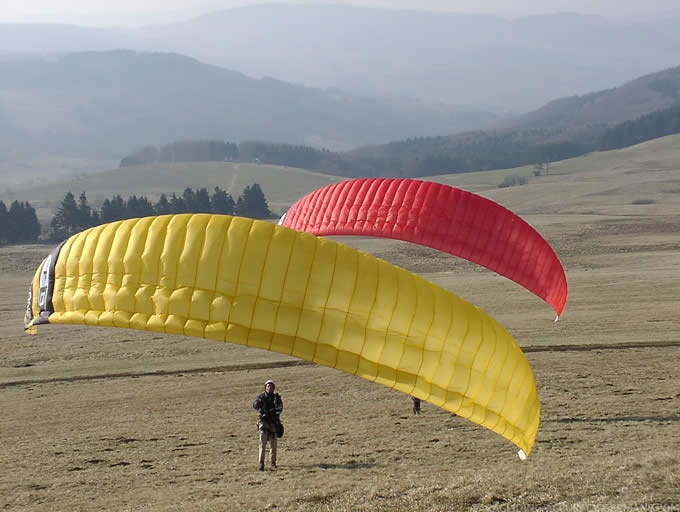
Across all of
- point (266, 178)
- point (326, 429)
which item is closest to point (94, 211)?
point (266, 178)

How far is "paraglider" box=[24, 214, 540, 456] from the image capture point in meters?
9.23

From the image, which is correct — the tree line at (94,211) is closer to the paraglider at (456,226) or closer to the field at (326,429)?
the field at (326,429)

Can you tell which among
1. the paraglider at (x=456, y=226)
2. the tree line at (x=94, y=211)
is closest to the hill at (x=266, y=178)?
the tree line at (x=94, y=211)

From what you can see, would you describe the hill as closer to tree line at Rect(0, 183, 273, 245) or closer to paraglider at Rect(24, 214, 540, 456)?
tree line at Rect(0, 183, 273, 245)

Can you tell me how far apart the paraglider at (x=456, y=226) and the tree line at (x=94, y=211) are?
243ft

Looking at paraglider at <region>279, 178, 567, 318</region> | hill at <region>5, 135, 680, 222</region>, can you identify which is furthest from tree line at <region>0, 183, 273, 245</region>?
paraglider at <region>279, 178, 567, 318</region>

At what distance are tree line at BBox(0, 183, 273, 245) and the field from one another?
178ft

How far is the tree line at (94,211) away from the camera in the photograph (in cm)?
8400

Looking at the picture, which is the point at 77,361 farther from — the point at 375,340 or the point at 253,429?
the point at 375,340

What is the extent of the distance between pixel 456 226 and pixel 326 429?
16.4 feet

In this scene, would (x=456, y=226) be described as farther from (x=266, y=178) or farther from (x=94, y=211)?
(x=266, y=178)

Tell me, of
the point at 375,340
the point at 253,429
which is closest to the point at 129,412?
the point at 253,429

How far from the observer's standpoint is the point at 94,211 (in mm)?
93875

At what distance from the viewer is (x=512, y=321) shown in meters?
29.6
